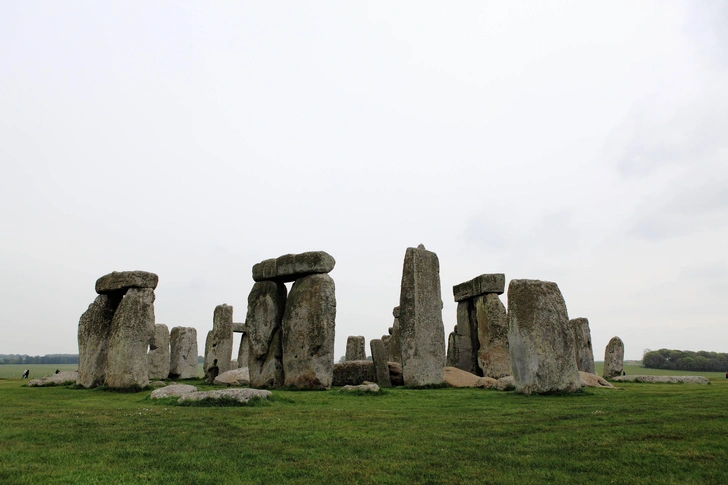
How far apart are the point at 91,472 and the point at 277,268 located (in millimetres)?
10860

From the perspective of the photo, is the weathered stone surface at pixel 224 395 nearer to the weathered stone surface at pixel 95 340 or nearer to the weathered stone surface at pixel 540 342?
the weathered stone surface at pixel 540 342

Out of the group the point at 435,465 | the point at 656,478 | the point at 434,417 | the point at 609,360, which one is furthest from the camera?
the point at 609,360

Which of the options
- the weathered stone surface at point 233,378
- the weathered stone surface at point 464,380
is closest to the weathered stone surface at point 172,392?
the weathered stone surface at point 233,378

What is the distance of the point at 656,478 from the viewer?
13.0 feet

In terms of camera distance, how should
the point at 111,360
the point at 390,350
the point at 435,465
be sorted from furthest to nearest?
the point at 390,350 → the point at 111,360 → the point at 435,465

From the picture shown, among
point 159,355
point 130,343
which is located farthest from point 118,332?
point 159,355

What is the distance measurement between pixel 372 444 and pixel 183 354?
20026 millimetres

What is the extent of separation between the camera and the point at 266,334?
590 inches

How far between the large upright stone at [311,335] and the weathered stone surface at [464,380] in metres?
3.50

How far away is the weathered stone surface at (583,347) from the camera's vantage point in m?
20.0

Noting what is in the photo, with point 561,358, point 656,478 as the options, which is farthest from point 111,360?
point 656,478

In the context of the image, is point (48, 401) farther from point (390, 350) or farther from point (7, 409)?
point (390, 350)

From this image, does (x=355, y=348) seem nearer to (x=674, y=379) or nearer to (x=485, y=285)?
(x=485, y=285)

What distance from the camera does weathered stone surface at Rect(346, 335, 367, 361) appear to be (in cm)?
2700
